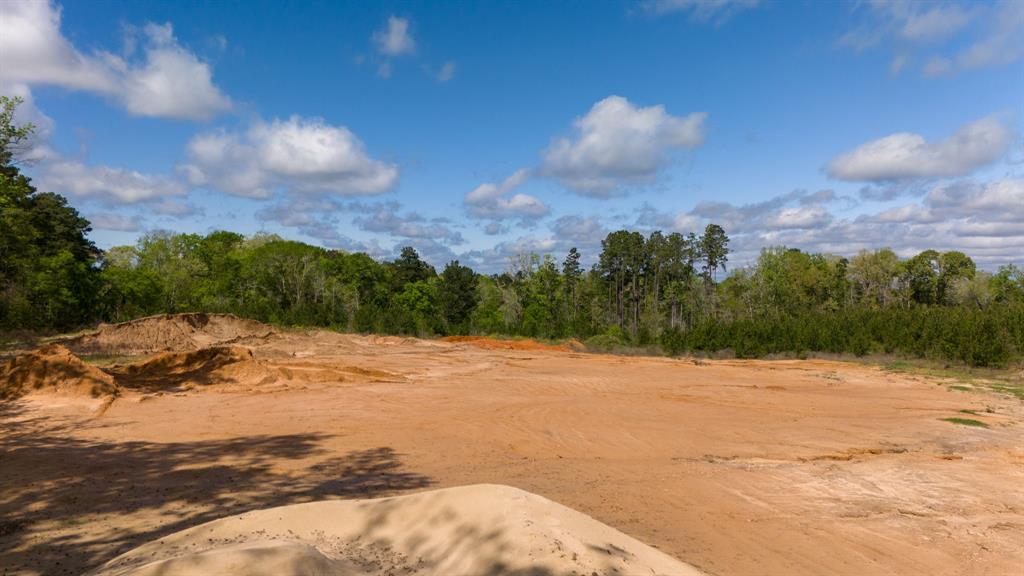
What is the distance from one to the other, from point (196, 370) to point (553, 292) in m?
44.9

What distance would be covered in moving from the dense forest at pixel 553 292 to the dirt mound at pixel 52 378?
25.4ft

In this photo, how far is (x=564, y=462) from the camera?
9.47m

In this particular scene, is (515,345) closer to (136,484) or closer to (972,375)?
(972,375)

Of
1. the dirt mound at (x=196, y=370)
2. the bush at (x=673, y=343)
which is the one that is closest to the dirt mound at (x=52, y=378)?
the dirt mound at (x=196, y=370)

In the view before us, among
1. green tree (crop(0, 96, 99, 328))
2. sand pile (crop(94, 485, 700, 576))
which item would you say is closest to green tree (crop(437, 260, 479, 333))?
green tree (crop(0, 96, 99, 328))

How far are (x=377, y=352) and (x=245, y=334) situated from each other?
27.0 feet

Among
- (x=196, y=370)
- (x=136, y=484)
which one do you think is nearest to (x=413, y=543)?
(x=136, y=484)

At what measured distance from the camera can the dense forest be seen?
3102 centimetres

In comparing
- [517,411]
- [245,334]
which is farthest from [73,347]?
[517,411]

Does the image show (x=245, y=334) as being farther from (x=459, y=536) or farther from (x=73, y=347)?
(x=459, y=536)

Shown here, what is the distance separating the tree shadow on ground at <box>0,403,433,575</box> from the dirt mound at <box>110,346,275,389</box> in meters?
5.57

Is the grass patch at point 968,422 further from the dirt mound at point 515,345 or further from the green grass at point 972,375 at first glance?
the dirt mound at point 515,345

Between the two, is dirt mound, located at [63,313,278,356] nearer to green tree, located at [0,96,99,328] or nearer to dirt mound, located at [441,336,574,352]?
green tree, located at [0,96,99,328]

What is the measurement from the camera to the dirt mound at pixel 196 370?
662 inches
